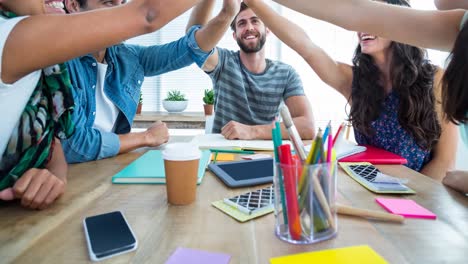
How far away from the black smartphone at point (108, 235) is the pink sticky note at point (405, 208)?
44 centimetres

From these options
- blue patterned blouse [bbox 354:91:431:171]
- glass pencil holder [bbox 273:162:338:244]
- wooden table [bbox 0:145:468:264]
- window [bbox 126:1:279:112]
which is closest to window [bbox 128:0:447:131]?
window [bbox 126:1:279:112]

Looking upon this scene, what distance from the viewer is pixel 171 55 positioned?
1.49m

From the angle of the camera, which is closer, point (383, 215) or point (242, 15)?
point (383, 215)

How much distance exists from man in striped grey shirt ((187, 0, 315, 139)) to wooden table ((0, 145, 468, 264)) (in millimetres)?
1158

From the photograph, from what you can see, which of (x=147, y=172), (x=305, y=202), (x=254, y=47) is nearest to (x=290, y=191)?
(x=305, y=202)

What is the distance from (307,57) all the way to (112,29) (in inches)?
46.1

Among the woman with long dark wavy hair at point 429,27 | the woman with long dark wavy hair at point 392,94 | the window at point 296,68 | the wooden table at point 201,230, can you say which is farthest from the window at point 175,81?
the wooden table at point 201,230

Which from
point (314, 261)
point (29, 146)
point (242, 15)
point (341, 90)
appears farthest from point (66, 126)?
point (242, 15)

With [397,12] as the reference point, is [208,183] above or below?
below

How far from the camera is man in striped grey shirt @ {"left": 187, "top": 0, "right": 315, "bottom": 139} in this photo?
1.84 m

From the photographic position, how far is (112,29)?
21.3 inches

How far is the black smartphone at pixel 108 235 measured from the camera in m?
0.44

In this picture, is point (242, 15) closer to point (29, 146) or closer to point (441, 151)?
point (441, 151)

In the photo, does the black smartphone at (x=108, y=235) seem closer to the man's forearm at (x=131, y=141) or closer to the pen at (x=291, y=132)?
the pen at (x=291, y=132)
